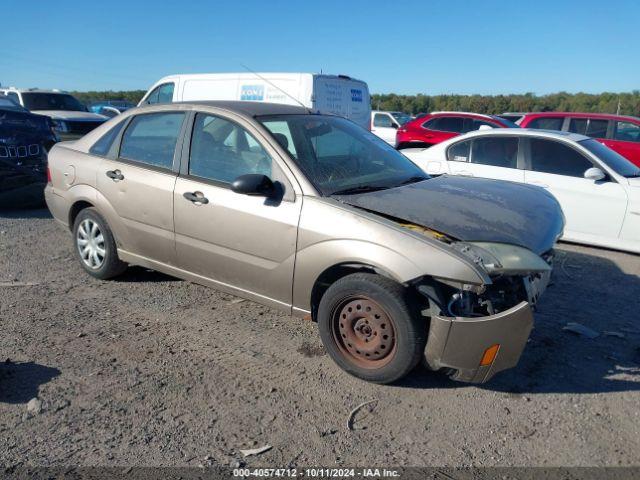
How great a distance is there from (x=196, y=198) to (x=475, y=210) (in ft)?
6.77

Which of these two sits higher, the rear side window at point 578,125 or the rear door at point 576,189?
the rear side window at point 578,125

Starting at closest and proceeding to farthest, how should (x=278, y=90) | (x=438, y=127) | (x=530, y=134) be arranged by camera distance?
(x=530, y=134)
(x=278, y=90)
(x=438, y=127)

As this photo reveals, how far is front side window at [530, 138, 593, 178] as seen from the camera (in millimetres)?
6988

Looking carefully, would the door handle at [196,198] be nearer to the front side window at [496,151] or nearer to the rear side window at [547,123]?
the front side window at [496,151]

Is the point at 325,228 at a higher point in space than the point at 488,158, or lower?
lower

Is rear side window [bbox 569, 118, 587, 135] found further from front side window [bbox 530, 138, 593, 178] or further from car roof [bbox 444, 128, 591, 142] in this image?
front side window [bbox 530, 138, 593, 178]

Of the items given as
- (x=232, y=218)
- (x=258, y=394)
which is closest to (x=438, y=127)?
(x=232, y=218)

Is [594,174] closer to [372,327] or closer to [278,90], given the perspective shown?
[372,327]

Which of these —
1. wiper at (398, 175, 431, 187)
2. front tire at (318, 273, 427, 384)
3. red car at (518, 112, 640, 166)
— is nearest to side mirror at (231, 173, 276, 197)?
front tire at (318, 273, 427, 384)

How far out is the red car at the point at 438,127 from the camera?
13855mm

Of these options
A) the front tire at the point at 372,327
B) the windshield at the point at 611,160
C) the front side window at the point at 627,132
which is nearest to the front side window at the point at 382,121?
the front side window at the point at 627,132

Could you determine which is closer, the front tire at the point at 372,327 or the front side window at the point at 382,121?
the front tire at the point at 372,327

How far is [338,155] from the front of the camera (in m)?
4.36

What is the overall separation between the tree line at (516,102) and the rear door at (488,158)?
38.4m
